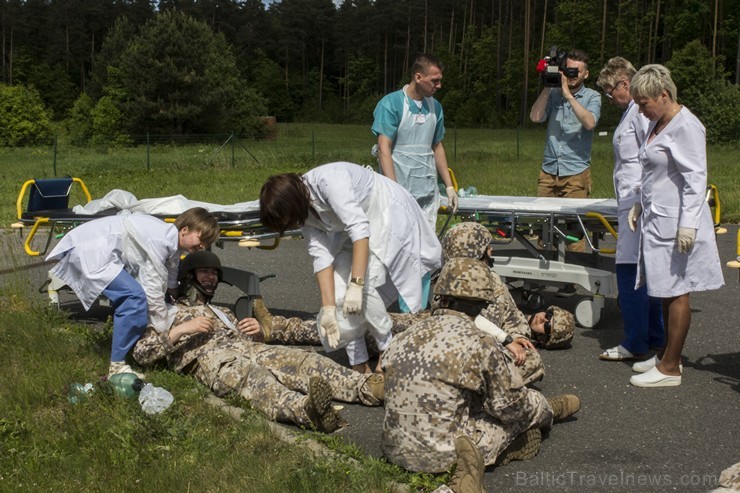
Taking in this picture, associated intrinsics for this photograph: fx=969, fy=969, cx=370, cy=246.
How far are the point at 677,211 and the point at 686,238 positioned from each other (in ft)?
0.71

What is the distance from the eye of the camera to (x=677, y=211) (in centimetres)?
607

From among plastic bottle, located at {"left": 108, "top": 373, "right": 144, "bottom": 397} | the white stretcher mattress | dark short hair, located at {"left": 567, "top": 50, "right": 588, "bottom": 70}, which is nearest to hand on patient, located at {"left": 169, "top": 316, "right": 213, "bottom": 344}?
plastic bottle, located at {"left": 108, "top": 373, "right": 144, "bottom": 397}

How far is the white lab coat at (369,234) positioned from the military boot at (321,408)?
2.77ft

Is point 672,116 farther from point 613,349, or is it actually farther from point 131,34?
point 131,34

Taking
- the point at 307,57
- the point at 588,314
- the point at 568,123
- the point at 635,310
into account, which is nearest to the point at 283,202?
the point at 635,310

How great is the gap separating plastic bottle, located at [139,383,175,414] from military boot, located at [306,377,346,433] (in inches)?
35.4

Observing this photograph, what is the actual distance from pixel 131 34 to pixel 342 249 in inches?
3081

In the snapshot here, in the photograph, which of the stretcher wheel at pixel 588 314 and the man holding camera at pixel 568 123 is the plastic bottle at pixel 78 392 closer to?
the stretcher wheel at pixel 588 314

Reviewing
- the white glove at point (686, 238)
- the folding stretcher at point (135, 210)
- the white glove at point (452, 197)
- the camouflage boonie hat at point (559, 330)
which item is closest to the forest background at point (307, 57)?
the folding stretcher at point (135, 210)

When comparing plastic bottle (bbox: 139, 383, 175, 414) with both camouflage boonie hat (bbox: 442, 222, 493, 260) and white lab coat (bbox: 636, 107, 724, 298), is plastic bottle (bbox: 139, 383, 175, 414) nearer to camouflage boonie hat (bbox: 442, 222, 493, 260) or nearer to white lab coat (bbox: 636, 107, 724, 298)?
camouflage boonie hat (bbox: 442, 222, 493, 260)

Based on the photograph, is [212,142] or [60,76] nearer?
[212,142]

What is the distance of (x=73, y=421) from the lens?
535cm

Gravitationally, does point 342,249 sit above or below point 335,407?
above

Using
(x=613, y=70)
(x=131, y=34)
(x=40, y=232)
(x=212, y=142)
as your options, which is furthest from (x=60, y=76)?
(x=613, y=70)
